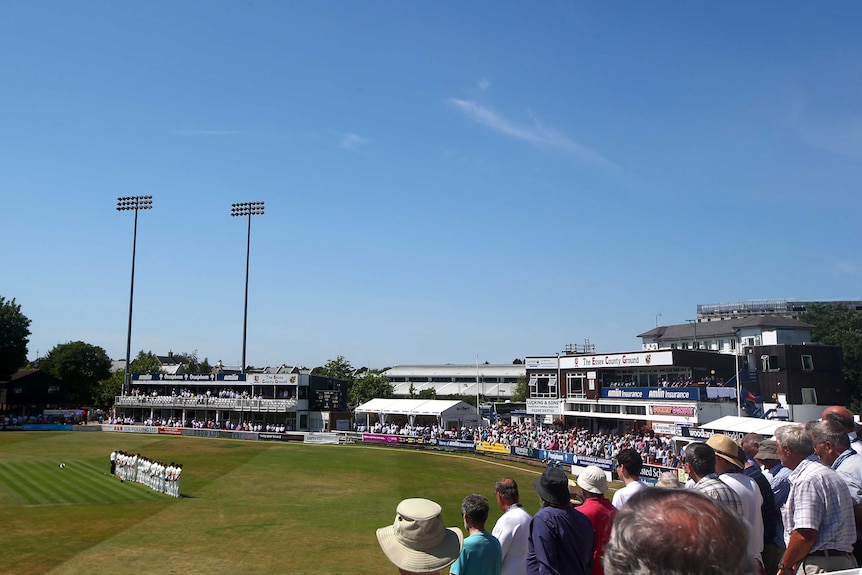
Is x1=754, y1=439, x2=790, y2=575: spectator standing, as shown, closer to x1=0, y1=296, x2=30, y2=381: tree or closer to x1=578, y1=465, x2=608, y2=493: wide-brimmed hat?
x1=578, y1=465, x2=608, y2=493: wide-brimmed hat

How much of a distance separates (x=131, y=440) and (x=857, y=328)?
91194 mm

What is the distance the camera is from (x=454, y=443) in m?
55.8

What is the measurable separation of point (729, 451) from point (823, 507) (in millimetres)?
964

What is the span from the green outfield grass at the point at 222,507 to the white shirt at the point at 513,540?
12579 mm

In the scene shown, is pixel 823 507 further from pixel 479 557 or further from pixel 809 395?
pixel 809 395

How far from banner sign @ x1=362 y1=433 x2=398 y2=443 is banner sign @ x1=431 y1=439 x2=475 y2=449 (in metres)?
4.26

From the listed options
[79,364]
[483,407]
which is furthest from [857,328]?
[79,364]

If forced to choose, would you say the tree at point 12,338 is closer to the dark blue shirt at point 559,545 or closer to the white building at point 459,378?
the white building at point 459,378

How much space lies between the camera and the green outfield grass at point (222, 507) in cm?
1847

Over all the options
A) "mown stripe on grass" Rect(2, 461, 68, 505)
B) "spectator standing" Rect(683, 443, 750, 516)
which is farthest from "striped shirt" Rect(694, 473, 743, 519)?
"mown stripe on grass" Rect(2, 461, 68, 505)

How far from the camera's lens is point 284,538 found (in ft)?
70.4

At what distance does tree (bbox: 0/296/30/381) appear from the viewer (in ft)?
257

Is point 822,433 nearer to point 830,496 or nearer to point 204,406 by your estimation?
point 830,496

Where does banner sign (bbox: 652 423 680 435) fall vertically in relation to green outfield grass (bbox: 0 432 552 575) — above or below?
above
